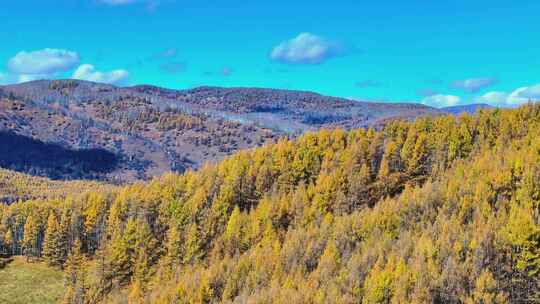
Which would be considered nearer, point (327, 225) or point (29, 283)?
point (327, 225)

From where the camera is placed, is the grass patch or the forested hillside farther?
the grass patch

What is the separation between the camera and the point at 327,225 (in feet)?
358

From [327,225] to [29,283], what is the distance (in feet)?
278

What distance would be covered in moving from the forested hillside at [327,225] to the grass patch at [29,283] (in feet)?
13.6

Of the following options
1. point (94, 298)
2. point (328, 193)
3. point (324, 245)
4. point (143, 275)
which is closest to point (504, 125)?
point (328, 193)

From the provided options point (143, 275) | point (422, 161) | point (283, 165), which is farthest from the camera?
point (283, 165)

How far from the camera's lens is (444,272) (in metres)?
73.4

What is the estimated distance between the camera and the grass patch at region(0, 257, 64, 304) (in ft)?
417

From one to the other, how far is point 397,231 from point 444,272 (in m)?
25.2

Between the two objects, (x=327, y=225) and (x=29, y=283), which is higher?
(x=327, y=225)

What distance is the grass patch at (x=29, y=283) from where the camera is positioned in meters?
127

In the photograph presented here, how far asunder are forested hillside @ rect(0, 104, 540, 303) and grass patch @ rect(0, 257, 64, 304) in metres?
4.15

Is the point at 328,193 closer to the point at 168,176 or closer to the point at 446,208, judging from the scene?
the point at 446,208

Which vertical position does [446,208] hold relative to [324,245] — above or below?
above
